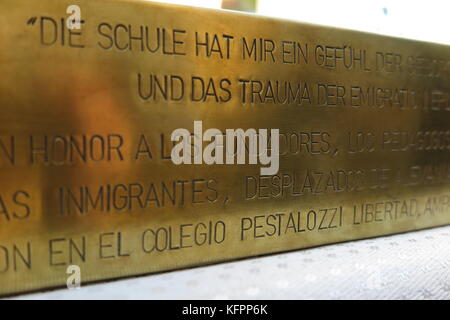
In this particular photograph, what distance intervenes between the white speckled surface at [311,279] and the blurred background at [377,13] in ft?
1.31

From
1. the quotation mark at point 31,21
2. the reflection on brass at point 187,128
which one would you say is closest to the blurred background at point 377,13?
the reflection on brass at point 187,128

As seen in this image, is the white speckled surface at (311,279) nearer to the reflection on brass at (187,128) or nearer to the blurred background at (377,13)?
the reflection on brass at (187,128)

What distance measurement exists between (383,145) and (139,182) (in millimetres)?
443

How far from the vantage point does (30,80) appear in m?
0.51

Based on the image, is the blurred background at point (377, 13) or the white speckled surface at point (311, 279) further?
the blurred background at point (377, 13)

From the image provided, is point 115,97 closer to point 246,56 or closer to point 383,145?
point 246,56

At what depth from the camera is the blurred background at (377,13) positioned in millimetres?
791

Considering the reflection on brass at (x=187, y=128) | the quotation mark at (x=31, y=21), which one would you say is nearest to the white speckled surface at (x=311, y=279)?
the reflection on brass at (x=187, y=128)

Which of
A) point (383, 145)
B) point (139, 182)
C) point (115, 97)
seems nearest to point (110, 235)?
point (139, 182)

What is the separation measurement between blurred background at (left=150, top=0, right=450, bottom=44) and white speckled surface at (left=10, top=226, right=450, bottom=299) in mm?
398

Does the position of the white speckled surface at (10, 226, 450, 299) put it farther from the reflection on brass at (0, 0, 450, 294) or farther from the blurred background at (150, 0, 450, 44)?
the blurred background at (150, 0, 450, 44)

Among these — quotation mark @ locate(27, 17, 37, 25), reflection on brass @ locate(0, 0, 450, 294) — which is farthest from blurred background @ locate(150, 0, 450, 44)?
quotation mark @ locate(27, 17, 37, 25)

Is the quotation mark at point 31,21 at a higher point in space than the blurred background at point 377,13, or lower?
lower

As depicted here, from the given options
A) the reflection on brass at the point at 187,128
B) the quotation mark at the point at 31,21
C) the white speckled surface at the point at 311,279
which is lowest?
the white speckled surface at the point at 311,279
